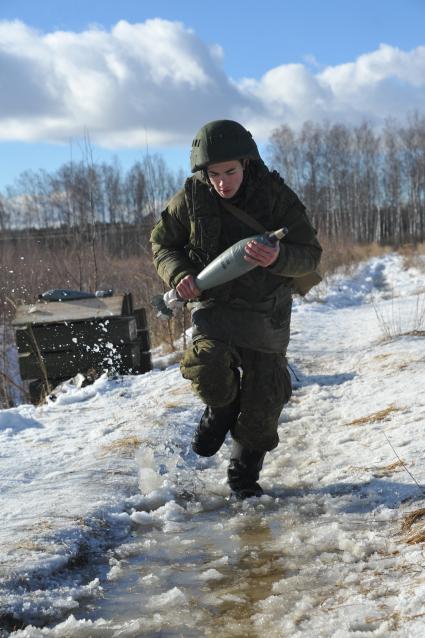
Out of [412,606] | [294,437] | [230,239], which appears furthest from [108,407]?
[412,606]

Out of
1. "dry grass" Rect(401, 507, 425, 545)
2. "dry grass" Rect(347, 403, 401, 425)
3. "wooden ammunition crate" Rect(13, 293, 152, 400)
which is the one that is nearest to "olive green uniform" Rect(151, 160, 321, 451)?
"dry grass" Rect(401, 507, 425, 545)

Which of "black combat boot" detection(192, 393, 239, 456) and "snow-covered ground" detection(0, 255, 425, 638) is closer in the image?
"snow-covered ground" detection(0, 255, 425, 638)

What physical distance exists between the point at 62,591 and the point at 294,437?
2.46m

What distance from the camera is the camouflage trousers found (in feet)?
11.6

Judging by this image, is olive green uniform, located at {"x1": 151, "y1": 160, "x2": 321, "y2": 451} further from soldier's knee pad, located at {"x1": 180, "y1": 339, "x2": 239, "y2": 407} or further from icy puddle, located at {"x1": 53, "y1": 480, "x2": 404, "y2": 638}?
icy puddle, located at {"x1": 53, "y1": 480, "x2": 404, "y2": 638}

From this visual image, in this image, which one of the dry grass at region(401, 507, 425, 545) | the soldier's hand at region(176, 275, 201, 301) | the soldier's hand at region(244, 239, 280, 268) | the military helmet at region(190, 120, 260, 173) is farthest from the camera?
the soldier's hand at region(176, 275, 201, 301)

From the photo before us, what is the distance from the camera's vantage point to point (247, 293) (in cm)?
357

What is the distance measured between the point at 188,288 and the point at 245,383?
Result: 0.60 m

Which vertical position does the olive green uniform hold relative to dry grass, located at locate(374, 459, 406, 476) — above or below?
above

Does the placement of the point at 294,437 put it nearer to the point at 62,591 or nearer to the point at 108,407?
the point at 108,407

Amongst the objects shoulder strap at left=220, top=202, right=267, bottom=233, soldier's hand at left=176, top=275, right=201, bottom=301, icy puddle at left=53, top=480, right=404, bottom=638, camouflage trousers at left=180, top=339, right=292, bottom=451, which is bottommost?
icy puddle at left=53, top=480, right=404, bottom=638

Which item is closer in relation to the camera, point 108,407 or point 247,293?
point 247,293

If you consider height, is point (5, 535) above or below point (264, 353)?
A: below

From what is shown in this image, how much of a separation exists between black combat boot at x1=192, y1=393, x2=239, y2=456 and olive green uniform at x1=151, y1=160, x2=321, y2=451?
12 centimetres
